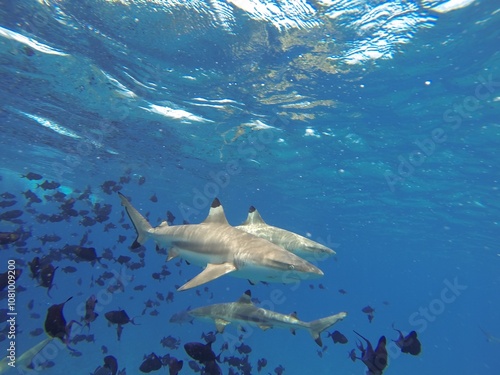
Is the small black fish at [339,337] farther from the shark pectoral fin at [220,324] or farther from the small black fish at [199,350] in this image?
the small black fish at [199,350]

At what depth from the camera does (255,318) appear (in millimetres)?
6754

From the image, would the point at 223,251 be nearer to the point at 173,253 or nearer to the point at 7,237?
the point at 173,253

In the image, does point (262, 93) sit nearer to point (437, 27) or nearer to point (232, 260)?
point (437, 27)

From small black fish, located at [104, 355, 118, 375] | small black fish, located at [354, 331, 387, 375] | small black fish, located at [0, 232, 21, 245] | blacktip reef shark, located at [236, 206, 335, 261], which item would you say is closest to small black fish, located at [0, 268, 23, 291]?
small black fish, located at [0, 232, 21, 245]

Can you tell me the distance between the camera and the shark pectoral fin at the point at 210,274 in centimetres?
538

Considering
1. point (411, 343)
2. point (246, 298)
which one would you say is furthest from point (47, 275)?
point (411, 343)

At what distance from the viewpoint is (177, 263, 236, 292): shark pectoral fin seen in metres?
5.38

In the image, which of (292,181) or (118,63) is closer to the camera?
(118,63)

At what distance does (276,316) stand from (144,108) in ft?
55.7

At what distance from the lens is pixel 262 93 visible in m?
16.9

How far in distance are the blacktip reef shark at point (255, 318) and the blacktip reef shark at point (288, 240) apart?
6.92 feet

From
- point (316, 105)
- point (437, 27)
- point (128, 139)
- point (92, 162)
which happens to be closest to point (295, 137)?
point (316, 105)

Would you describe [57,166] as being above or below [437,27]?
below

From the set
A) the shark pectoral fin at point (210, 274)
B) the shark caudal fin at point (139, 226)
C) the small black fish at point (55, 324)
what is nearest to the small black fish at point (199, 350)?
the shark pectoral fin at point (210, 274)
